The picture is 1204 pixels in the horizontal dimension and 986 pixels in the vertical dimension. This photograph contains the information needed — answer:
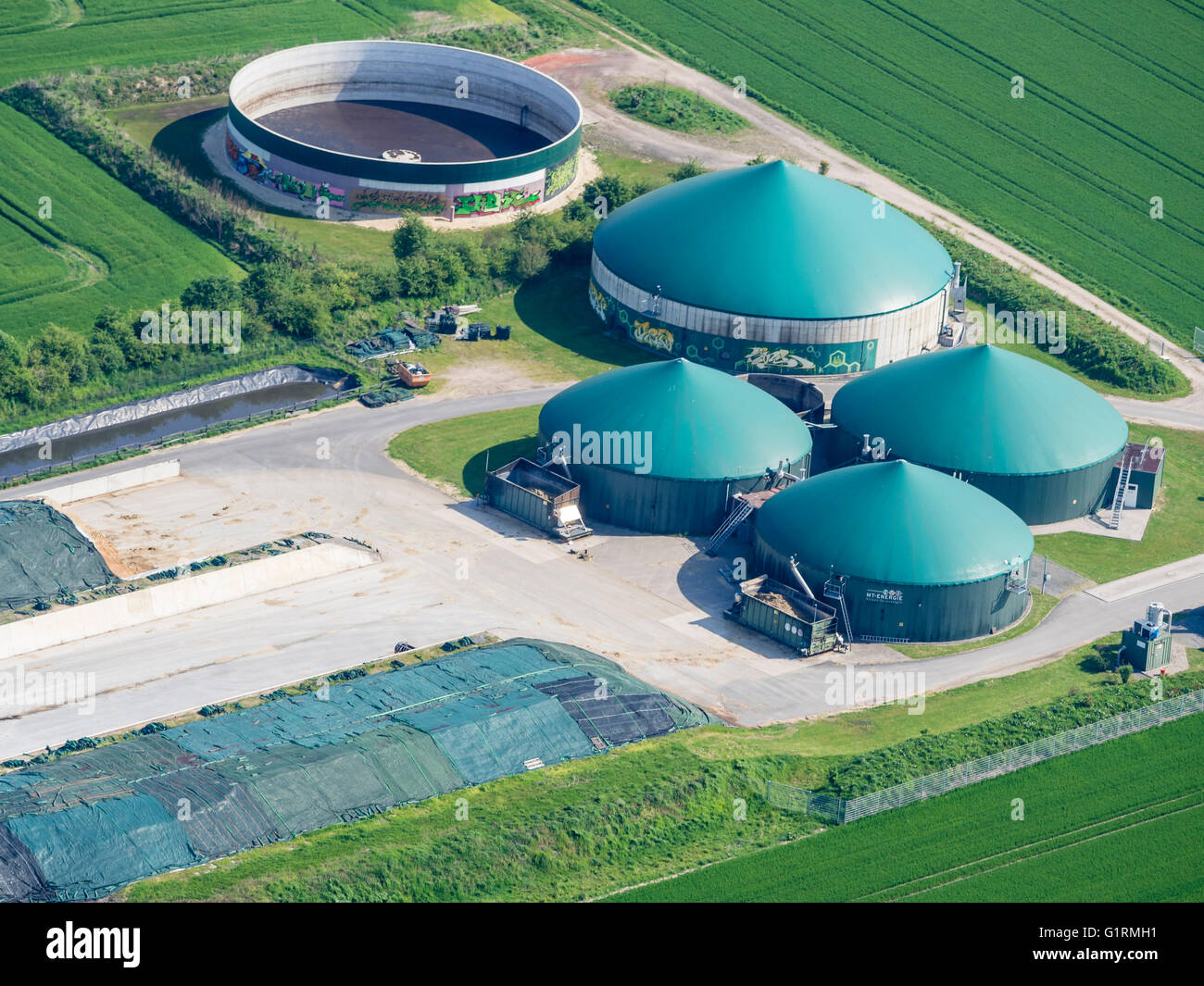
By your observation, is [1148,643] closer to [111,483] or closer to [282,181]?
[111,483]

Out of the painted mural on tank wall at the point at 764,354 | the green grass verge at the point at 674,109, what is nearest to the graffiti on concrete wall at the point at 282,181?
the painted mural on tank wall at the point at 764,354

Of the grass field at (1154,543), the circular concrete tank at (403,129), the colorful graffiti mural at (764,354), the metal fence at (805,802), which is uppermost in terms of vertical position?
the circular concrete tank at (403,129)

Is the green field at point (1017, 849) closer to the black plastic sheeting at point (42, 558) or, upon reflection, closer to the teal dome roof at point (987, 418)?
the teal dome roof at point (987, 418)

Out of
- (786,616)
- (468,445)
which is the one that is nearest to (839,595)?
(786,616)

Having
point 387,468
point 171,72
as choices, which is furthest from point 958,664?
point 171,72

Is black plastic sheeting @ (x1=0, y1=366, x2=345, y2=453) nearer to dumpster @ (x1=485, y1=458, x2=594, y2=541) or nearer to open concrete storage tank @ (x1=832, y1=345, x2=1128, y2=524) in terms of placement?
dumpster @ (x1=485, y1=458, x2=594, y2=541)

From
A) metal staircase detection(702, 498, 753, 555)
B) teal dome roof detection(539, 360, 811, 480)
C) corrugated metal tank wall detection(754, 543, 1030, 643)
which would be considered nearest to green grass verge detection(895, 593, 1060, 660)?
corrugated metal tank wall detection(754, 543, 1030, 643)
